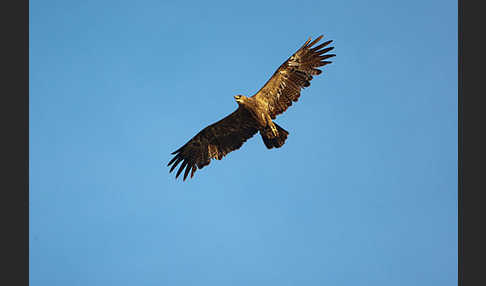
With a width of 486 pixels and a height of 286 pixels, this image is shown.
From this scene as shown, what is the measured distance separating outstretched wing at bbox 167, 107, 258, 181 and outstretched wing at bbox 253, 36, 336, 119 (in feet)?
2.59

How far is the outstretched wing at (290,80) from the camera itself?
728 inches

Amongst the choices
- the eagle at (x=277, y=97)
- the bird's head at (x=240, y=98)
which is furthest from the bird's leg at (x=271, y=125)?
the bird's head at (x=240, y=98)

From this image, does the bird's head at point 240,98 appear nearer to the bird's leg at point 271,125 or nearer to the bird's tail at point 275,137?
the bird's leg at point 271,125

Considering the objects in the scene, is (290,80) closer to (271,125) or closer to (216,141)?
(271,125)

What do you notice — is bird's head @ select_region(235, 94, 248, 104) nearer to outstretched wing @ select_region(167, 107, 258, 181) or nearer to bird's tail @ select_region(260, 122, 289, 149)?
outstretched wing @ select_region(167, 107, 258, 181)

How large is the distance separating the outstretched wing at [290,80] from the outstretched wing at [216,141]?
0.79m

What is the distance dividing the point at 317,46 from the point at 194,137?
4673mm

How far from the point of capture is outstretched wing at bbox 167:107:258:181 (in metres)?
18.9

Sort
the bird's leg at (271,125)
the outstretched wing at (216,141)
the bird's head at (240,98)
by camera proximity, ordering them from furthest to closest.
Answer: the outstretched wing at (216,141) → the bird's leg at (271,125) → the bird's head at (240,98)

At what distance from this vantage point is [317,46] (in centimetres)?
1866

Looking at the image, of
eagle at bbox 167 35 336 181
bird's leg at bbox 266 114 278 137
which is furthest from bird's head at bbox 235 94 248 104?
bird's leg at bbox 266 114 278 137
